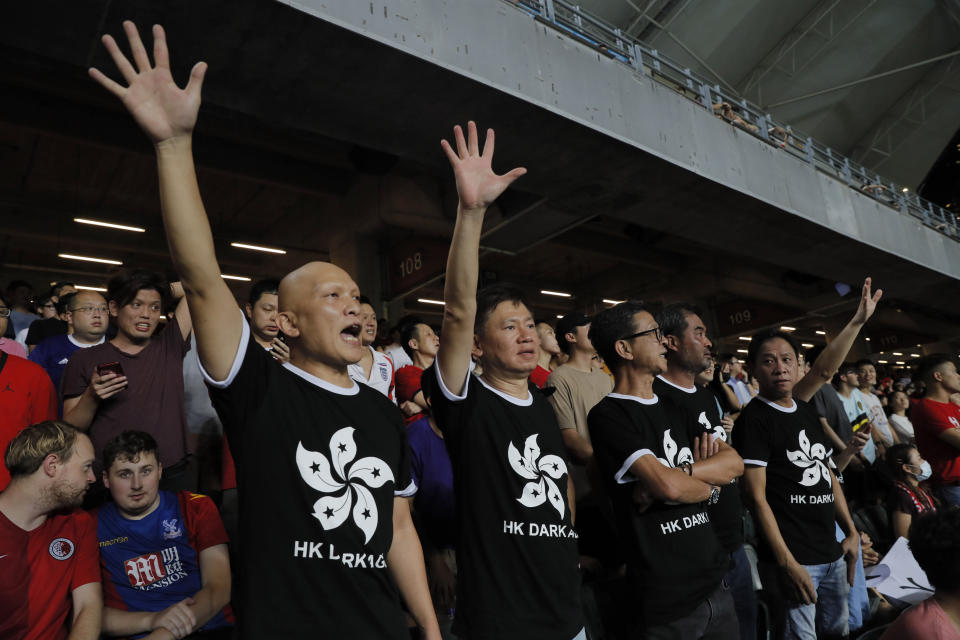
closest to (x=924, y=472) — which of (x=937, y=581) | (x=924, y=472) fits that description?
(x=924, y=472)

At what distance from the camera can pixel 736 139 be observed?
9258 millimetres

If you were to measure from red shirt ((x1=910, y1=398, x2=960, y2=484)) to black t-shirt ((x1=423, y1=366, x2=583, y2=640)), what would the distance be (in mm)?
4211

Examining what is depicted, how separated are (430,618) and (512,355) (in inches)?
39.8

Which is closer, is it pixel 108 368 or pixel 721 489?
pixel 108 368

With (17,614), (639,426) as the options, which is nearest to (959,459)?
(639,426)

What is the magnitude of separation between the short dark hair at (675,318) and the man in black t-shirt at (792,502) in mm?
610

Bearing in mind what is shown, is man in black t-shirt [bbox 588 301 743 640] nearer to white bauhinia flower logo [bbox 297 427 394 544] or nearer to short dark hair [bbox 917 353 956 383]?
white bauhinia flower logo [bbox 297 427 394 544]

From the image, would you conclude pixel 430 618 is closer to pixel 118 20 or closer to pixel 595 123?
pixel 118 20

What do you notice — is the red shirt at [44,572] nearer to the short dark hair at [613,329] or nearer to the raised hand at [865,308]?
the short dark hair at [613,329]

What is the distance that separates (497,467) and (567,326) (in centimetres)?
199

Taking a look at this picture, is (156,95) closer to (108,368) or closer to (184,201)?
(184,201)

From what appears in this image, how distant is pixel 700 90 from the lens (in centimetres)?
916

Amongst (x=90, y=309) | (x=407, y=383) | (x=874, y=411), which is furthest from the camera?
(x=874, y=411)

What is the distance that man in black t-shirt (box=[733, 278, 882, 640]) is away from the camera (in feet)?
10.6
